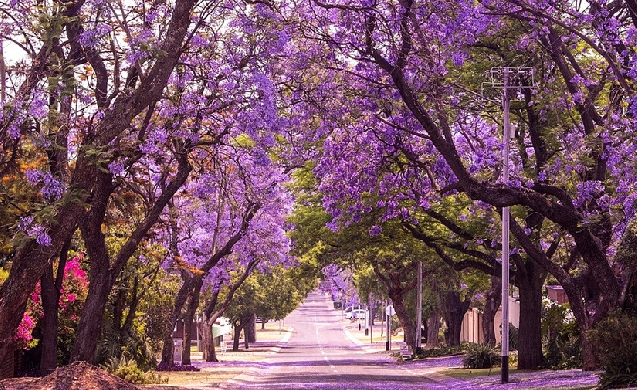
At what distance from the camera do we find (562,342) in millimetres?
34938

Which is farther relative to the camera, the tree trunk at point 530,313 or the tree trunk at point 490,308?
the tree trunk at point 490,308

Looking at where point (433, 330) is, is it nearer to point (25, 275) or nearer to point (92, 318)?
point (92, 318)

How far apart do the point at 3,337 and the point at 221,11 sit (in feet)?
25.6

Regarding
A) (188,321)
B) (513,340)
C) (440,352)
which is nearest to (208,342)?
(188,321)

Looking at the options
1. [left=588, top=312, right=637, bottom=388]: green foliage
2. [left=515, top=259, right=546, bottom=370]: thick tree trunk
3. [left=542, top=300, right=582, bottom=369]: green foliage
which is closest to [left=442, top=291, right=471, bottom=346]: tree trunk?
[left=542, top=300, right=582, bottom=369]: green foliage

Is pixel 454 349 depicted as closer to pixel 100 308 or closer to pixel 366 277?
pixel 366 277

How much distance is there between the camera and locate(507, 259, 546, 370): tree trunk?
3412cm

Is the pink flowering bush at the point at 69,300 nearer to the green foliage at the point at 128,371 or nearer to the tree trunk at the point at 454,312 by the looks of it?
the green foliage at the point at 128,371

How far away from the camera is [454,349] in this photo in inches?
2153

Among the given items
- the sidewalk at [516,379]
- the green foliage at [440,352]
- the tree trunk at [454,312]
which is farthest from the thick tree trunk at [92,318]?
the tree trunk at [454,312]

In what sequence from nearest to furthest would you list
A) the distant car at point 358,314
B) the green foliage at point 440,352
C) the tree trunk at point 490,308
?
the tree trunk at point 490,308 → the green foliage at point 440,352 → the distant car at point 358,314

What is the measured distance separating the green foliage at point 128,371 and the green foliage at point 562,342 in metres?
13.0

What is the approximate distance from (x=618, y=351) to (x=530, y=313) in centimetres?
1379

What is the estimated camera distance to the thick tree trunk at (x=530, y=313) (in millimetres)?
34125
